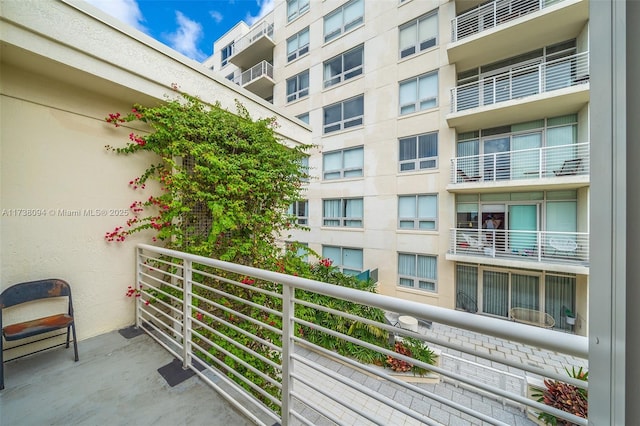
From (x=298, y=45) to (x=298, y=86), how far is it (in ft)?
5.98

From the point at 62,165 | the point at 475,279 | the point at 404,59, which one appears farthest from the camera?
the point at 404,59

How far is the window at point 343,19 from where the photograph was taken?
9422 millimetres

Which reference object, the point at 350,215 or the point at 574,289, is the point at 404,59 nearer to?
the point at 350,215

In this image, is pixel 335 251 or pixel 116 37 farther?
pixel 335 251

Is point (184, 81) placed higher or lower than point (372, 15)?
lower

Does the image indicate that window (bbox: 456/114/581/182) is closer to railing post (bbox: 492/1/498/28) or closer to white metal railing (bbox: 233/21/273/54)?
railing post (bbox: 492/1/498/28)

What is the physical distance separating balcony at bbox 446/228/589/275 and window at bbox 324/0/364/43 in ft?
28.3

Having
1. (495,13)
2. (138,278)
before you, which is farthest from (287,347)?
(495,13)

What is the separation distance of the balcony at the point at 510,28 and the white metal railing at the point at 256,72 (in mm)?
7965

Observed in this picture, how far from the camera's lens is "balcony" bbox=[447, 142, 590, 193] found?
6.11 meters

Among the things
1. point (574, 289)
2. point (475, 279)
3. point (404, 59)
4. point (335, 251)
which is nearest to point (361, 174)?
point (335, 251)

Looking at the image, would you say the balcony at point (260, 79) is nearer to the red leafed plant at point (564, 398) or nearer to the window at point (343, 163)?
the window at point (343, 163)

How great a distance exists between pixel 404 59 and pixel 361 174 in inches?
162

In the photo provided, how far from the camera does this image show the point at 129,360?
231cm
